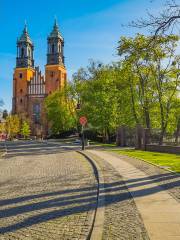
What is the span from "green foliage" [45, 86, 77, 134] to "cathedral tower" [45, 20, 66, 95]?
43.0 metres

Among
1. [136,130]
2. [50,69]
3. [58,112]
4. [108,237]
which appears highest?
[50,69]

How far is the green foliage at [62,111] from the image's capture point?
74681 millimetres

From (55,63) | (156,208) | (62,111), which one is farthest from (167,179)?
(55,63)

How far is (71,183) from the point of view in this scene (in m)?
13.4

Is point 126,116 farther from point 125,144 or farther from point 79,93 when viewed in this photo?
point 79,93

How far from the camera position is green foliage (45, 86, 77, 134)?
74.7 meters

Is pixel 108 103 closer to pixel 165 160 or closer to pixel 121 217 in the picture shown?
pixel 165 160

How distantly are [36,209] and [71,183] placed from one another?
436cm

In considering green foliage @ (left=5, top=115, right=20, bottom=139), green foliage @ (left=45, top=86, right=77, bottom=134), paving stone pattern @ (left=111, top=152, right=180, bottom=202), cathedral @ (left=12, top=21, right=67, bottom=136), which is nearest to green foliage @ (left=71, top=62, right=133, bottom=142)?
green foliage @ (left=45, top=86, right=77, bottom=134)

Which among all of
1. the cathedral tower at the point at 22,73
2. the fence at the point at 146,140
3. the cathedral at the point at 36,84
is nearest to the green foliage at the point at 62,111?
the fence at the point at 146,140

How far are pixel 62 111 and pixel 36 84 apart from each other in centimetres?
5357

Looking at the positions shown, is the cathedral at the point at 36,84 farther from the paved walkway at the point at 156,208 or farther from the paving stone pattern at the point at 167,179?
the paved walkway at the point at 156,208

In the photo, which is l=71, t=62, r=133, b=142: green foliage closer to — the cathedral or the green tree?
the green tree

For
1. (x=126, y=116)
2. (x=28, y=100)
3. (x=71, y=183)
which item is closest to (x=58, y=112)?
(x=126, y=116)
